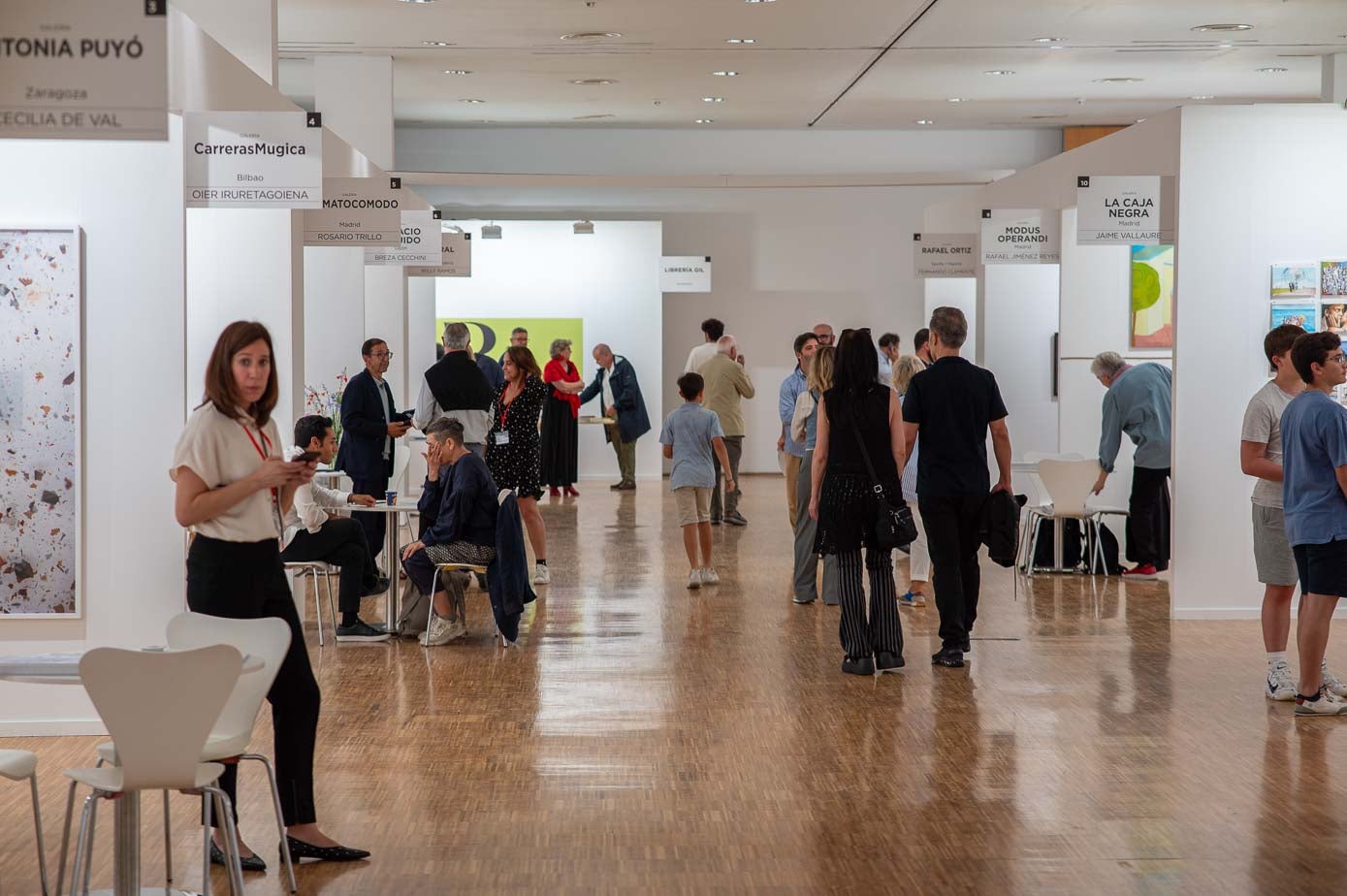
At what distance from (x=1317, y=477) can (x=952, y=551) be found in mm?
1730

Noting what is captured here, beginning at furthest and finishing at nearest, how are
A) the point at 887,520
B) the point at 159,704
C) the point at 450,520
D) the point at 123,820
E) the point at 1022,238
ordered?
the point at 1022,238 → the point at 450,520 → the point at 887,520 → the point at 123,820 → the point at 159,704

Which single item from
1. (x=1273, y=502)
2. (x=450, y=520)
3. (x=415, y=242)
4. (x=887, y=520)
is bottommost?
(x=450, y=520)

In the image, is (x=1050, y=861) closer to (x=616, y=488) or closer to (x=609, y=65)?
(x=609, y=65)

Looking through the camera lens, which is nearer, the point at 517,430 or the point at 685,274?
the point at 517,430

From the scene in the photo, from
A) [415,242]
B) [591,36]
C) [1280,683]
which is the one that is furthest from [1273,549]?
[591,36]

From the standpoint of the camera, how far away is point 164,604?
5961mm

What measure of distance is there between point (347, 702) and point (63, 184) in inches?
94.2

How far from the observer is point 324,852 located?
427 centimetres

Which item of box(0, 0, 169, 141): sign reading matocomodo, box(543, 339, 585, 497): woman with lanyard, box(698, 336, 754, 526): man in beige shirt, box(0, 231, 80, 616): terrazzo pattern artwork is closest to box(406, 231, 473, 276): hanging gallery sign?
box(698, 336, 754, 526): man in beige shirt


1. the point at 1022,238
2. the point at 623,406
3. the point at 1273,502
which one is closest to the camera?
the point at 1273,502

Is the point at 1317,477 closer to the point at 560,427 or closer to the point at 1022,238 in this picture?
the point at 1022,238

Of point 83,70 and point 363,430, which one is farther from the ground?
point 83,70

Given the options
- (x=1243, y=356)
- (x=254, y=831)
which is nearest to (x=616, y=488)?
(x=1243, y=356)

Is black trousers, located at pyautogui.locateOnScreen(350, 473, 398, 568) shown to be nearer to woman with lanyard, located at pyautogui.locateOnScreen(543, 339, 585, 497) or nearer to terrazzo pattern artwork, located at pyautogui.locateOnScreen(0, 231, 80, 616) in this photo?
terrazzo pattern artwork, located at pyautogui.locateOnScreen(0, 231, 80, 616)
